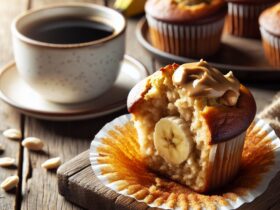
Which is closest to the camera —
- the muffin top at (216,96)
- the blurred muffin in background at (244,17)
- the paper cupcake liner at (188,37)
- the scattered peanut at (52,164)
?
the muffin top at (216,96)

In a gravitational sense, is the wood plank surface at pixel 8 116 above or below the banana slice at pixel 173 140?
below

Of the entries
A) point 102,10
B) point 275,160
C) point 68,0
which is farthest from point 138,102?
point 68,0

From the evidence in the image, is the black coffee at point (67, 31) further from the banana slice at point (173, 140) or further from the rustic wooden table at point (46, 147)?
the banana slice at point (173, 140)

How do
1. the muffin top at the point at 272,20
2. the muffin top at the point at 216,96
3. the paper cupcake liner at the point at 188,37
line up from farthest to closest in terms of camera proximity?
the paper cupcake liner at the point at 188,37 → the muffin top at the point at 272,20 → the muffin top at the point at 216,96

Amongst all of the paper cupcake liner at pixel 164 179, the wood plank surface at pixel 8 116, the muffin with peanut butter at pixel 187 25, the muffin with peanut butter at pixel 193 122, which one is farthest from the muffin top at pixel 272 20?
the wood plank surface at pixel 8 116

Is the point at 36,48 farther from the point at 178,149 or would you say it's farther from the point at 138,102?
the point at 178,149

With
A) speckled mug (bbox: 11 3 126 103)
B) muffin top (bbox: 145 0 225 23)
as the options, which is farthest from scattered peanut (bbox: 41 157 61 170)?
muffin top (bbox: 145 0 225 23)

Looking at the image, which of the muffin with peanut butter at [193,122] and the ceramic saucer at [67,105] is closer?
the muffin with peanut butter at [193,122]

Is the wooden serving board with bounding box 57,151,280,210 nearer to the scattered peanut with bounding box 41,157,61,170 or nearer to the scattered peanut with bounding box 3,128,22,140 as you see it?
the scattered peanut with bounding box 41,157,61,170
